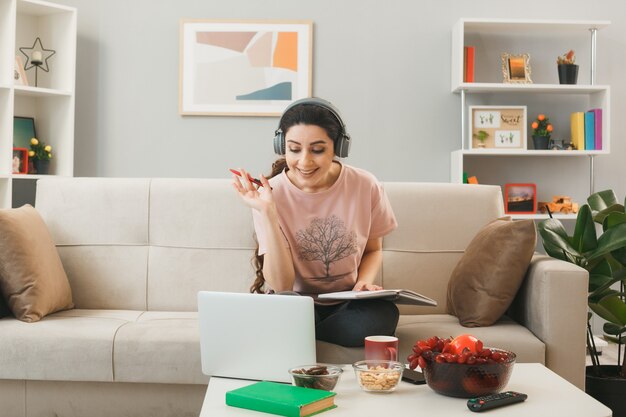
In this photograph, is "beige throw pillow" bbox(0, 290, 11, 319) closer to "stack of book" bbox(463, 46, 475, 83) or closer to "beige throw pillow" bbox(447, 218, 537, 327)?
"beige throw pillow" bbox(447, 218, 537, 327)

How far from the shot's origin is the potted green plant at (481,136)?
4.28 m

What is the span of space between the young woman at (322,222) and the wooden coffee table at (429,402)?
1.70ft

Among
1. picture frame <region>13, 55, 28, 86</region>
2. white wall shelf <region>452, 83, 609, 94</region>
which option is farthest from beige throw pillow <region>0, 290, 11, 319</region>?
white wall shelf <region>452, 83, 609, 94</region>

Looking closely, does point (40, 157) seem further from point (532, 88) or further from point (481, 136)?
point (532, 88)

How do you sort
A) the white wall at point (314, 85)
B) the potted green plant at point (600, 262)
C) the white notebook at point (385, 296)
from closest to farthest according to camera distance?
the white notebook at point (385, 296), the potted green plant at point (600, 262), the white wall at point (314, 85)

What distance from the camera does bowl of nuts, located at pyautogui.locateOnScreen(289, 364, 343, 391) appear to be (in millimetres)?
1559

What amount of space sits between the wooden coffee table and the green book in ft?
0.05

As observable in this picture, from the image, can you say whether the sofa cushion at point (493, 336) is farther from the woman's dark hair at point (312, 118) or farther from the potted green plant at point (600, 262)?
the woman's dark hair at point (312, 118)

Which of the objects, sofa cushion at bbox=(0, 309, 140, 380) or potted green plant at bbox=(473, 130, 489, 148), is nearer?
sofa cushion at bbox=(0, 309, 140, 380)

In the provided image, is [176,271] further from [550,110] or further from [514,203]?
[550,110]

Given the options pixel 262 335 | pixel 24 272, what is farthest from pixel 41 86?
pixel 262 335

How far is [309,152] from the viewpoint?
2203 mm

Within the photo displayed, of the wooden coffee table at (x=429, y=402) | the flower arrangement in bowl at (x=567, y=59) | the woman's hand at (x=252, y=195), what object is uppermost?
the flower arrangement in bowl at (x=567, y=59)

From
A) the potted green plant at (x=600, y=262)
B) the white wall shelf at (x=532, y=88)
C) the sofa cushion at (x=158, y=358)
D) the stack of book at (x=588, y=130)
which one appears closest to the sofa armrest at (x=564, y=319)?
the potted green plant at (x=600, y=262)
